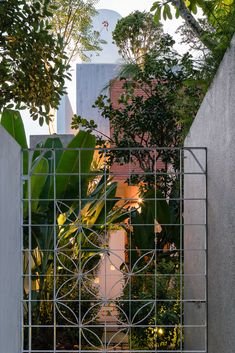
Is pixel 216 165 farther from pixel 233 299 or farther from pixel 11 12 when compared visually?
pixel 11 12

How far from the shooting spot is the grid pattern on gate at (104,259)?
370 centimetres

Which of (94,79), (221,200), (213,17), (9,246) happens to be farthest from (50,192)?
(94,79)

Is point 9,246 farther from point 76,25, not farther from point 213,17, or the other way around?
point 76,25

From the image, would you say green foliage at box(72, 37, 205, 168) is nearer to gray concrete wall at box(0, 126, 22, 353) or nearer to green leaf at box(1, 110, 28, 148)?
green leaf at box(1, 110, 28, 148)

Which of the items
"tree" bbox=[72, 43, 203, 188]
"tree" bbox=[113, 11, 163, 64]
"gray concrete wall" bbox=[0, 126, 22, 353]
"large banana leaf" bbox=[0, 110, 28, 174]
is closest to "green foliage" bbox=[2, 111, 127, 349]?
"large banana leaf" bbox=[0, 110, 28, 174]

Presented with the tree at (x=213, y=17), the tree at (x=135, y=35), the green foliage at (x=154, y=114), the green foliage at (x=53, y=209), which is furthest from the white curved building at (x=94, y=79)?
the tree at (x=213, y=17)

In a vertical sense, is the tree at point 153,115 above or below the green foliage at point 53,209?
above

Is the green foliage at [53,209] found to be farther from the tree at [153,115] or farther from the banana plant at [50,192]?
the tree at [153,115]

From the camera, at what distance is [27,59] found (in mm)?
2160

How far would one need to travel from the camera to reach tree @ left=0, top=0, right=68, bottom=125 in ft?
6.94

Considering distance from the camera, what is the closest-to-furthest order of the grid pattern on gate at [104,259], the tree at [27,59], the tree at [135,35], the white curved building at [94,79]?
the tree at [27,59], the grid pattern on gate at [104,259], the tree at [135,35], the white curved building at [94,79]

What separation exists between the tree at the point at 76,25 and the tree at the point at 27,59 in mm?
7574

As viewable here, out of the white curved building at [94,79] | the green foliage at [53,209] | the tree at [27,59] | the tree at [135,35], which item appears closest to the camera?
the tree at [27,59]

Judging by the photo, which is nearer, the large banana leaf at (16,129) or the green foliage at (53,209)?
the green foliage at (53,209)
